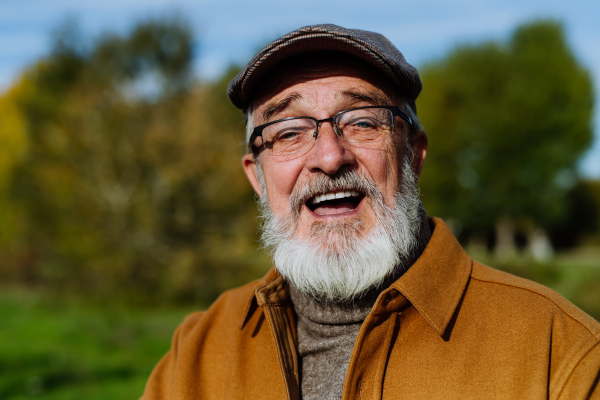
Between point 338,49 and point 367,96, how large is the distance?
24 centimetres

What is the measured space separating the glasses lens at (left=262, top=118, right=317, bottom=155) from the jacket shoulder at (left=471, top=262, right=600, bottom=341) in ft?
3.08

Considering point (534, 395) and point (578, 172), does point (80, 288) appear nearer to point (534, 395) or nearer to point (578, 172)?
point (534, 395)

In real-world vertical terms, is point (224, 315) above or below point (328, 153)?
below

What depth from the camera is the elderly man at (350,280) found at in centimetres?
190

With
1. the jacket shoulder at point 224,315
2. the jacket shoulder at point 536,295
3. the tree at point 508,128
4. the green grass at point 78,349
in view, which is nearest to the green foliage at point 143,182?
the green grass at point 78,349

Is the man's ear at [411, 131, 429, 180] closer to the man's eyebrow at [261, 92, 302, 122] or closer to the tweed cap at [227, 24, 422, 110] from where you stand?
the tweed cap at [227, 24, 422, 110]

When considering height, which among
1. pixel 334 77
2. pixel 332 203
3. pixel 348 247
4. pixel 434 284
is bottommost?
pixel 434 284

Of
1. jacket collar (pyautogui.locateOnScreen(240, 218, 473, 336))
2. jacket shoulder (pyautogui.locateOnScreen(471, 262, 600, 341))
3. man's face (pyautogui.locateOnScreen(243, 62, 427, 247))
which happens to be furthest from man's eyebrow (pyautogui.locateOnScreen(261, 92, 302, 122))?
jacket shoulder (pyautogui.locateOnScreen(471, 262, 600, 341))

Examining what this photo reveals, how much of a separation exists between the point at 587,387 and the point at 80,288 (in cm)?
1411

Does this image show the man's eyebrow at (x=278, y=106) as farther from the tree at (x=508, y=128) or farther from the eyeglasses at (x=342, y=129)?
the tree at (x=508, y=128)

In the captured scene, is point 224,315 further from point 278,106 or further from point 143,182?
point 143,182

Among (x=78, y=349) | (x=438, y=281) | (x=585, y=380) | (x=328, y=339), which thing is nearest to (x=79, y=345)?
(x=78, y=349)

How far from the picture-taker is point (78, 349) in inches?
334

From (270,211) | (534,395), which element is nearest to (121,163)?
(270,211)
